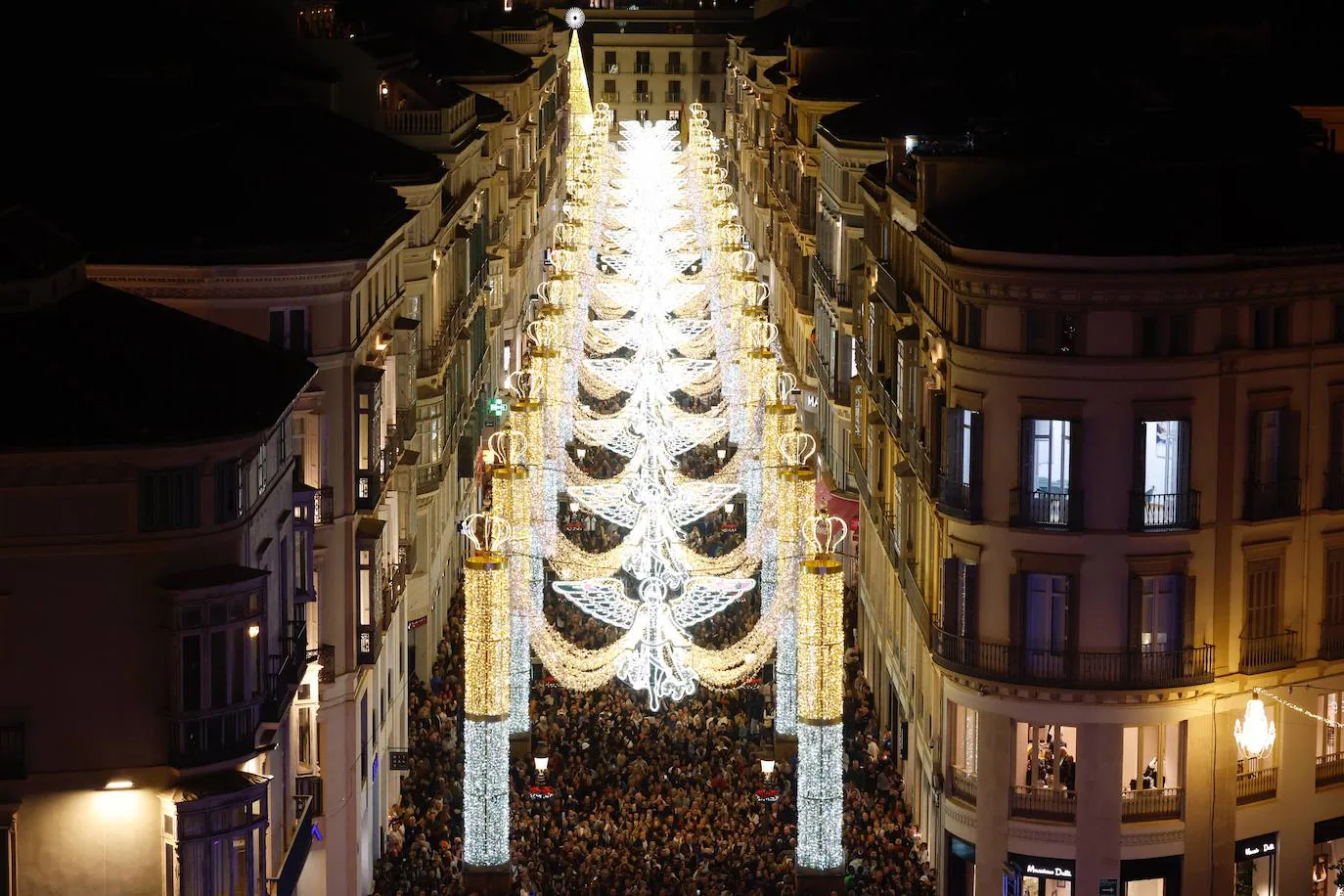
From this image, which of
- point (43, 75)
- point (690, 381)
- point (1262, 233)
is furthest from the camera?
point (690, 381)

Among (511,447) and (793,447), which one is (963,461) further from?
(511,447)

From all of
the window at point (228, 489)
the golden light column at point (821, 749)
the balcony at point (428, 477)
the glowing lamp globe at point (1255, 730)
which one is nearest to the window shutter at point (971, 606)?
the golden light column at point (821, 749)

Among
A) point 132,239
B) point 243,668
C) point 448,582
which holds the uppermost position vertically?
point 132,239

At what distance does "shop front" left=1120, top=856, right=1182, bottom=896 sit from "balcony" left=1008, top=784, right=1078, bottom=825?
1.26 metres

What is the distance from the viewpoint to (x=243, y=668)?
3562 centimetres

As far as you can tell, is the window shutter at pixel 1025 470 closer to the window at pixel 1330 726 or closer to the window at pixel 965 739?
the window at pixel 965 739

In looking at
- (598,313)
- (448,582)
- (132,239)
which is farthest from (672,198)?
(132,239)

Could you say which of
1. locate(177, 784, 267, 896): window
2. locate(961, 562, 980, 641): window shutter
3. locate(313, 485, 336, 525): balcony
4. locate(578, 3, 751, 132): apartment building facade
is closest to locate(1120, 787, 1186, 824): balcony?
locate(961, 562, 980, 641): window shutter

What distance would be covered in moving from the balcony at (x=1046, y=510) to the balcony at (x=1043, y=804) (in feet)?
14.6

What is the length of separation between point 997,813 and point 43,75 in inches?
1013

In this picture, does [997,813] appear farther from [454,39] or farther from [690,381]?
[454,39]

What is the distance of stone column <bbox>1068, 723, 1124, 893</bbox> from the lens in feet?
150

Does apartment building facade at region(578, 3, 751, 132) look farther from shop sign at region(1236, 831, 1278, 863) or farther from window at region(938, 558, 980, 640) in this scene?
shop sign at region(1236, 831, 1278, 863)

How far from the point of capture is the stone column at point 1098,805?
150 feet
